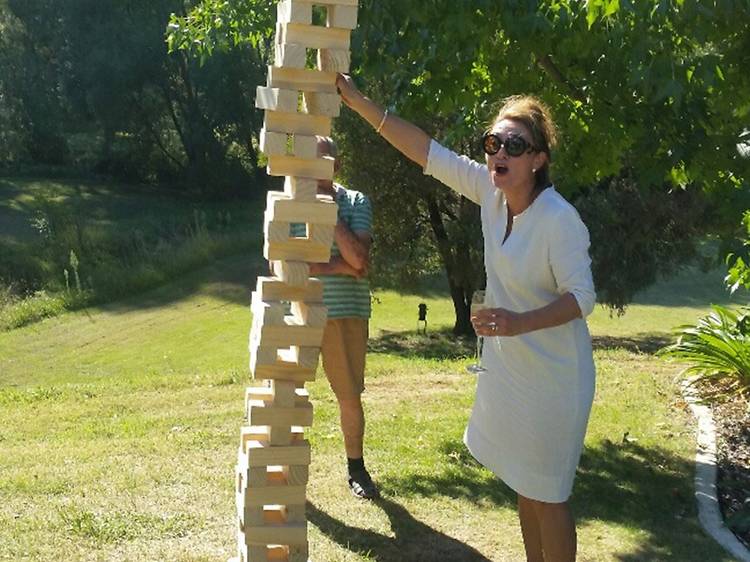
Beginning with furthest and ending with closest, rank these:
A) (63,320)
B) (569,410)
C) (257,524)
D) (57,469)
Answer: (63,320) → (57,469) → (257,524) → (569,410)

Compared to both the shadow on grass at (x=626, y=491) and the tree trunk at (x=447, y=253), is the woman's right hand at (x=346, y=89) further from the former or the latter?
the tree trunk at (x=447, y=253)

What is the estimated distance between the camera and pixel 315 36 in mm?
3275

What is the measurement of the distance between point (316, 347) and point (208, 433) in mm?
3340

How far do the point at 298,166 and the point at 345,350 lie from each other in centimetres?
179

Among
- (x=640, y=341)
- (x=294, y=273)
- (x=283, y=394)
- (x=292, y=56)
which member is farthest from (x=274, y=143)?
(x=640, y=341)

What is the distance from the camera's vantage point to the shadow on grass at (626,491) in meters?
4.80

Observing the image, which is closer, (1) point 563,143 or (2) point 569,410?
(2) point 569,410

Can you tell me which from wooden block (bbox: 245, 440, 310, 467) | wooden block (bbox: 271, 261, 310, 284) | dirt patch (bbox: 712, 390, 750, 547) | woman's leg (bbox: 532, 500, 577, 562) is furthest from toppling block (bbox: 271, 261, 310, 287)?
dirt patch (bbox: 712, 390, 750, 547)

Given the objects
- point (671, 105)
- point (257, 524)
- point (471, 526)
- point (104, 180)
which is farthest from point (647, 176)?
point (104, 180)

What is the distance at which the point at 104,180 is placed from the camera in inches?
1319

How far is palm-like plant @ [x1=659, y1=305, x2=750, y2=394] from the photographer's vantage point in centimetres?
815

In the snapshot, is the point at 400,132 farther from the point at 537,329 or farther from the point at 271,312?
the point at 537,329

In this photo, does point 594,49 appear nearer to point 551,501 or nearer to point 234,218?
point 551,501

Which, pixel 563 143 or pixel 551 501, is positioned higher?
pixel 563 143
